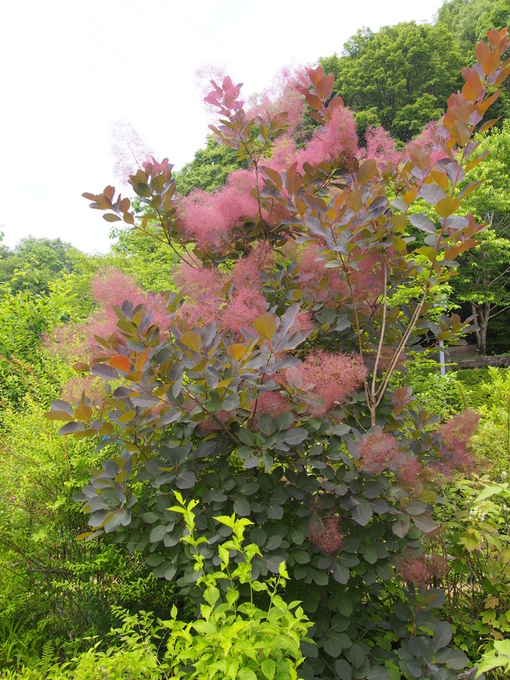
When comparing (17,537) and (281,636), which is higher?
(17,537)

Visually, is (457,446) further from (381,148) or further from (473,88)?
(381,148)

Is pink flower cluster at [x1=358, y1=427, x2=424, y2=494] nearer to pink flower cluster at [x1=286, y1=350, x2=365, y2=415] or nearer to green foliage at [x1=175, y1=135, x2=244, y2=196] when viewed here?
pink flower cluster at [x1=286, y1=350, x2=365, y2=415]

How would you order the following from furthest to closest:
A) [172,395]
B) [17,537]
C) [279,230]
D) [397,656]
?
1. [17,537]
2. [279,230]
3. [397,656]
4. [172,395]

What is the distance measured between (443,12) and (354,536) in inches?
1312

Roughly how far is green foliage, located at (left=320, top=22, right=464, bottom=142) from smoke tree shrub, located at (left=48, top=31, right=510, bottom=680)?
2087cm

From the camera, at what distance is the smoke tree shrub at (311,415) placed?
4.78 ft

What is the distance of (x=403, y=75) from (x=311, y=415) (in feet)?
81.6

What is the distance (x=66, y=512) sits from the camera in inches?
93.6

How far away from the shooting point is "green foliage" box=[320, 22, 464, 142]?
20.7m

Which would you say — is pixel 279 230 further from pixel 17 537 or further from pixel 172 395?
pixel 17 537

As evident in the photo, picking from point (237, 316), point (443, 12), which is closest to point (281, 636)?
point (237, 316)

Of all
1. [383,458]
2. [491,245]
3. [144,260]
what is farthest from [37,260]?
[383,458]

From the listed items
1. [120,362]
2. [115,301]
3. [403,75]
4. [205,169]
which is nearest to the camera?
[120,362]

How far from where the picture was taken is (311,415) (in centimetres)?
157
